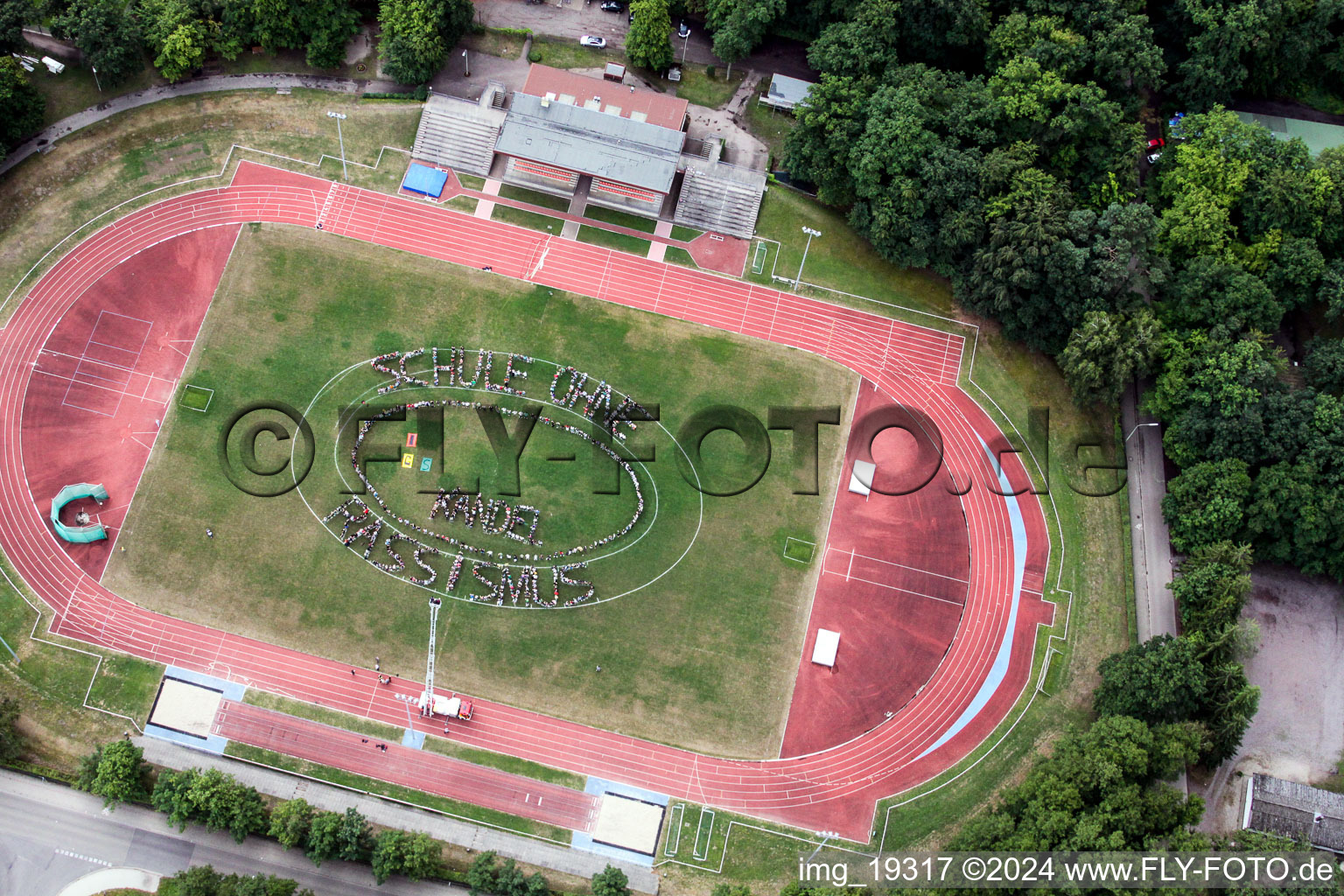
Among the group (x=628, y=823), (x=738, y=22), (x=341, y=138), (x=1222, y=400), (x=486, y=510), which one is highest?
(x=738, y=22)

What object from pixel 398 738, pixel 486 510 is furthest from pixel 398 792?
pixel 486 510

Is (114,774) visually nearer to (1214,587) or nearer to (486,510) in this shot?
(486,510)

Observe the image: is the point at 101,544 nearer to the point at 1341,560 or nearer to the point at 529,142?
the point at 529,142

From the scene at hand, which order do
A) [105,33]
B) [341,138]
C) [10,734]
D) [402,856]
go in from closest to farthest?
[402,856], [10,734], [105,33], [341,138]

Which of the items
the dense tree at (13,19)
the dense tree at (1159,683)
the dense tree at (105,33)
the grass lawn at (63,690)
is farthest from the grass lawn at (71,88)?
the dense tree at (1159,683)

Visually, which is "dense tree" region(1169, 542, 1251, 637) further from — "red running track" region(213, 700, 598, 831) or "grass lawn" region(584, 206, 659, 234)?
"grass lawn" region(584, 206, 659, 234)

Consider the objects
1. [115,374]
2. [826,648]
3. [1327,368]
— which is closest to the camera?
[1327,368]

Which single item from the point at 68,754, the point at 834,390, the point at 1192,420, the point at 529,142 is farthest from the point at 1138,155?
the point at 68,754

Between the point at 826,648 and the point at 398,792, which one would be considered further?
the point at 826,648

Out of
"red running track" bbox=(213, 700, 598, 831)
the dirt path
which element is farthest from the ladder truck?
the dirt path
